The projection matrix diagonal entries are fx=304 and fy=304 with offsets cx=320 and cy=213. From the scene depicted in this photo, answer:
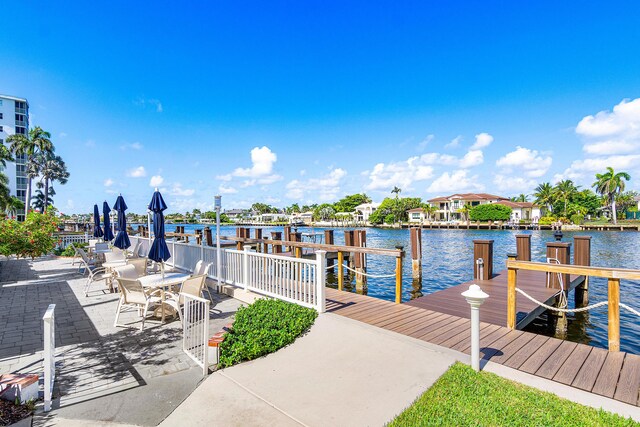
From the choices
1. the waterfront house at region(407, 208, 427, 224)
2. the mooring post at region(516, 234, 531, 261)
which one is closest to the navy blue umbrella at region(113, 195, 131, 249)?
the mooring post at region(516, 234, 531, 261)

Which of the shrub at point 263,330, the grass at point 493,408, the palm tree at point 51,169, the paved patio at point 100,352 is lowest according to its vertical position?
the paved patio at point 100,352

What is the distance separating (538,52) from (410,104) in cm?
1103

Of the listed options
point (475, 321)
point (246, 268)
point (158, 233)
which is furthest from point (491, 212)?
point (475, 321)

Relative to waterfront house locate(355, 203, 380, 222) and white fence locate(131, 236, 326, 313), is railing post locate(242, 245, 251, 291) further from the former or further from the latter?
waterfront house locate(355, 203, 380, 222)

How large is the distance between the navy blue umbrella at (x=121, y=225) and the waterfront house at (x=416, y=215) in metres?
77.8

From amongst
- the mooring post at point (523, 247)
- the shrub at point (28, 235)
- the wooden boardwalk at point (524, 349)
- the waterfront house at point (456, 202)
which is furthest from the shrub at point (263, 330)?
the waterfront house at point (456, 202)

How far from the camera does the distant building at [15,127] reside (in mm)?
54000

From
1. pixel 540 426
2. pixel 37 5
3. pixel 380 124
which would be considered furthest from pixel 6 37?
pixel 380 124

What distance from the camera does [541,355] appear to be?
4.06 meters

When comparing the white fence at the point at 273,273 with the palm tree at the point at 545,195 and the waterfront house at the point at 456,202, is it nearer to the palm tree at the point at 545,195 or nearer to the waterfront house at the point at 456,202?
the waterfront house at the point at 456,202

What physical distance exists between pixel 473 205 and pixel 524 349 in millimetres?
82359

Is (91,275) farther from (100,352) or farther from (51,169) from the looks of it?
(51,169)

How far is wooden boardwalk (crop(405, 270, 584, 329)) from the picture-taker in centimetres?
620

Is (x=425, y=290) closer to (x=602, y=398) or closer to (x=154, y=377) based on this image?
(x=602, y=398)
